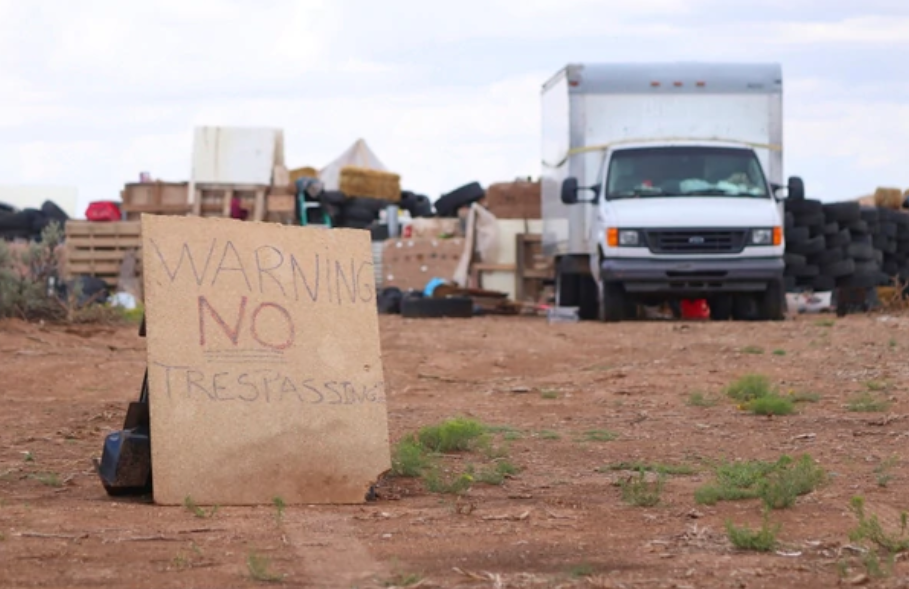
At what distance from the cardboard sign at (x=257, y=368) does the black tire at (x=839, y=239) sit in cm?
2112

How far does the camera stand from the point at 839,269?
90.9 feet

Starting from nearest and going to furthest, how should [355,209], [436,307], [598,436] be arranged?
[598,436], [436,307], [355,209]

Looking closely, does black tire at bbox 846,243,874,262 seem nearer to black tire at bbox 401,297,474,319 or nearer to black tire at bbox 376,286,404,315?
black tire at bbox 401,297,474,319

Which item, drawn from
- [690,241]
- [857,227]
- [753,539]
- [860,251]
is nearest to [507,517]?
[753,539]

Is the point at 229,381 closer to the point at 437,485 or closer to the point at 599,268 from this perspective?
the point at 437,485

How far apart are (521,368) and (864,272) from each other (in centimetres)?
1410

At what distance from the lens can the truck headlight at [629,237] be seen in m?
22.2

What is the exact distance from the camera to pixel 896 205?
32.7 m

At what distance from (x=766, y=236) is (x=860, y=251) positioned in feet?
21.1

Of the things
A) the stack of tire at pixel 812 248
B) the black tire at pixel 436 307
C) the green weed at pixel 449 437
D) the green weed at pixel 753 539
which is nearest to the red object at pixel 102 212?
the black tire at pixel 436 307

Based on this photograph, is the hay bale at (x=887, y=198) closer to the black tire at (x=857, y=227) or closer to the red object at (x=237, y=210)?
the black tire at (x=857, y=227)

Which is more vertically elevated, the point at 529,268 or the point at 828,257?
the point at 828,257

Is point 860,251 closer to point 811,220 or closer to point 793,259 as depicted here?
point 811,220

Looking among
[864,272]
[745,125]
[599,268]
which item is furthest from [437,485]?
[864,272]
